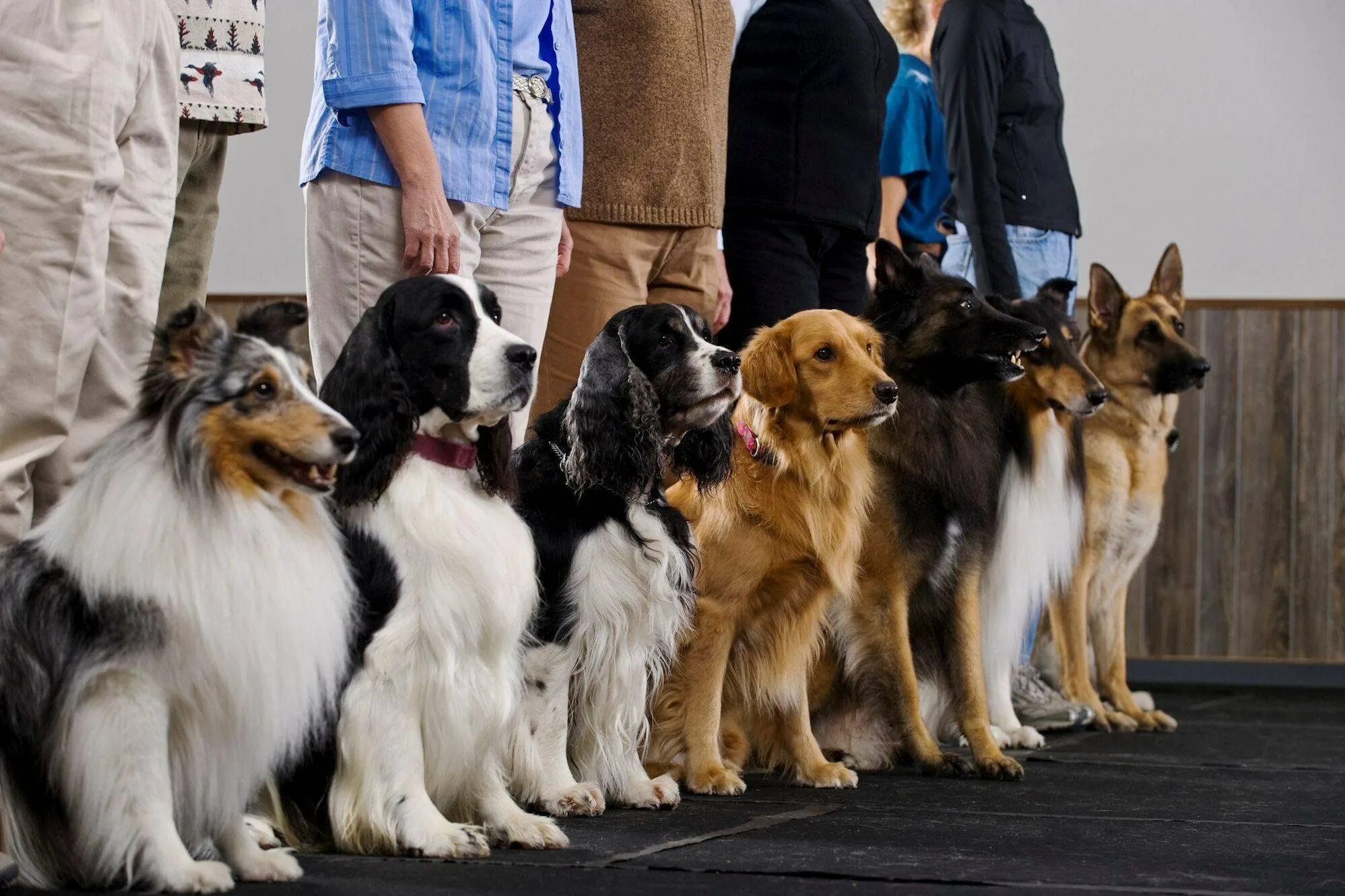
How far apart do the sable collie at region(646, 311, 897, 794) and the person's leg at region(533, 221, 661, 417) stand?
0.31 metres

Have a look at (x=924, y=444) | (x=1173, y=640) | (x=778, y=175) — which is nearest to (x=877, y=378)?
(x=924, y=444)

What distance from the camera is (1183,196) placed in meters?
7.09

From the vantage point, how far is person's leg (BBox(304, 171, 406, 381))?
2701 mm

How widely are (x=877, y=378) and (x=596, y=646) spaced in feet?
3.07

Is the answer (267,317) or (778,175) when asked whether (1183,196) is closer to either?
(778,175)

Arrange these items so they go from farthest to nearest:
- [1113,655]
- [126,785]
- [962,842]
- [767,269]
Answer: [1113,655]
[767,269]
[962,842]
[126,785]

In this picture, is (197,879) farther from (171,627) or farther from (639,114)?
(639,114)

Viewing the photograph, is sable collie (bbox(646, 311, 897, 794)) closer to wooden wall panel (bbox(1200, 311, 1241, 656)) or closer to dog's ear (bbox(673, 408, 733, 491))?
dog's ear (bbox(673, 408, 733, 491))

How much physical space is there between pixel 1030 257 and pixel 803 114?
1.30 metres

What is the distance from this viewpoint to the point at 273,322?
2160mm

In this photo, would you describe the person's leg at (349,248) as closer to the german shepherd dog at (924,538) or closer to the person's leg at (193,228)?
the person's leg at (193,228)

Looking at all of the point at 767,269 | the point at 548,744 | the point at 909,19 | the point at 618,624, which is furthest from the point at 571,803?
the point at 909,19

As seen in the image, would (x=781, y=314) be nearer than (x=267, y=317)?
No

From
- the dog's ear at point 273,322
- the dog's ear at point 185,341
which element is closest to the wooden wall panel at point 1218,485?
the dog's ear at point 273,322
